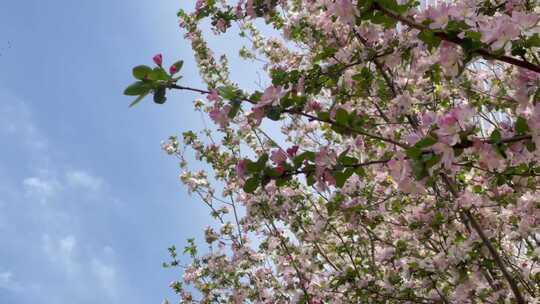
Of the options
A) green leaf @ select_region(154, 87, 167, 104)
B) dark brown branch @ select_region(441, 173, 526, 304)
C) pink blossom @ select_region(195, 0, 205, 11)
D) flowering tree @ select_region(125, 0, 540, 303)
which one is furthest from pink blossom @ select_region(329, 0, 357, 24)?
dark brown branch @ select_region(441, 173, 526, 304)

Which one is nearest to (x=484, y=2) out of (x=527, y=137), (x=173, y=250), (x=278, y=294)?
(x=527, y=137)

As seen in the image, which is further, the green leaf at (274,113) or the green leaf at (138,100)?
the green leaf at (274,113)

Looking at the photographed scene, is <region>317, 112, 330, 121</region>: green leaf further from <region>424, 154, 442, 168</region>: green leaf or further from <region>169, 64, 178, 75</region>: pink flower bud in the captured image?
<region>169, 64, 178, 75</region>: pink flower bud

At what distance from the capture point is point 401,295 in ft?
9.69

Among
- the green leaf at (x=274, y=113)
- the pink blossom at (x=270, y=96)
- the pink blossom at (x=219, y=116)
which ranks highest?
the pink blossom at (x=219, y=116)

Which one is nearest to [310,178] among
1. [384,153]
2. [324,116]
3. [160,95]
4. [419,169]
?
[324,116]

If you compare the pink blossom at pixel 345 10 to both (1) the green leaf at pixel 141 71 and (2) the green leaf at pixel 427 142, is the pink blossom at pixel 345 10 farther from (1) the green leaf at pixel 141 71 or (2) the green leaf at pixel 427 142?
(1) the green leaf at pixel 141 71

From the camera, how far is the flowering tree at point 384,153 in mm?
1337

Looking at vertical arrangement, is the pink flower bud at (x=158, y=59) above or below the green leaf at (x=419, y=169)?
above

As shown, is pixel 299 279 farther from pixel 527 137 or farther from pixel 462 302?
pixel 527 137

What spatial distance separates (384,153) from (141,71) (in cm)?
201

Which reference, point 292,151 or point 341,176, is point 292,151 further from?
point 341,176

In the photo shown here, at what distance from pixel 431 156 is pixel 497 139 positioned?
0.20 meters

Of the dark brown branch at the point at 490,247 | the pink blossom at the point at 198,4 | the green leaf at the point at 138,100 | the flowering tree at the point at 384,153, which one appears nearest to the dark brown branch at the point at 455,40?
the flowering tree at the point at 384,153
